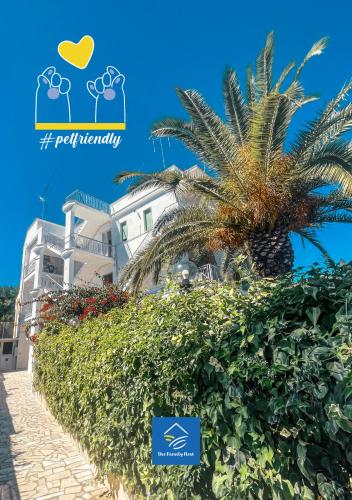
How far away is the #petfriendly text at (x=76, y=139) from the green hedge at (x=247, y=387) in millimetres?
8581

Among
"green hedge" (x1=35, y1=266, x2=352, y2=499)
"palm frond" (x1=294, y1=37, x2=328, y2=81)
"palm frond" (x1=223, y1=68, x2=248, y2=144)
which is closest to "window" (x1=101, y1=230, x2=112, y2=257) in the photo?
"palm frond" (x1=223, y1=68, x2=248, y2=144)

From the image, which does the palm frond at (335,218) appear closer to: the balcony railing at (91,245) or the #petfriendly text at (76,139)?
the #petfriendly text at (76,139)

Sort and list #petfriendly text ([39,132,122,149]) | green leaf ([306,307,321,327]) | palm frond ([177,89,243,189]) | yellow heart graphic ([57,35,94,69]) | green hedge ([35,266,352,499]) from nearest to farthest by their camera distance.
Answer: green hedge ([35,266,352,499]), green leaf ([306,307,321,327]), palm frond ([177,89,243,189]), yellow heart graphic ([57,35,94,69]), #petfriendly text ([39,132,122,149])

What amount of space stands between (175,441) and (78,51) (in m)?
10.2

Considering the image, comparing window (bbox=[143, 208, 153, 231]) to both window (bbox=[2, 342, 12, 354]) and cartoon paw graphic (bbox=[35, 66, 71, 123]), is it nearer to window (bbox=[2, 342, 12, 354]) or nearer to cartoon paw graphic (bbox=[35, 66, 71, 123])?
cartoon paw graphic (bbox=[35, 66, 71, 123])

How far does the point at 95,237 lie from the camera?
21.4m

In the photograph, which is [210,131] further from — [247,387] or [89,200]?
[89,200]

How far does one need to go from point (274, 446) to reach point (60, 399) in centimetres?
652

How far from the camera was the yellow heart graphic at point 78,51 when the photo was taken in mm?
8341

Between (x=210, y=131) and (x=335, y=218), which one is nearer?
(x=210, y=131)

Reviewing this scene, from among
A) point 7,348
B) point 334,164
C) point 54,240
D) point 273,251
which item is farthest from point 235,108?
point 7,348

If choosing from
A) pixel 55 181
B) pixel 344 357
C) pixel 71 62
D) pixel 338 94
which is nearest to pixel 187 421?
pixel 344 357

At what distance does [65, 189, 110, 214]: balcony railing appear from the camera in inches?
789

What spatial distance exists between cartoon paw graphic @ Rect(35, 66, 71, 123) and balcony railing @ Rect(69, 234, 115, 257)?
988 cm
